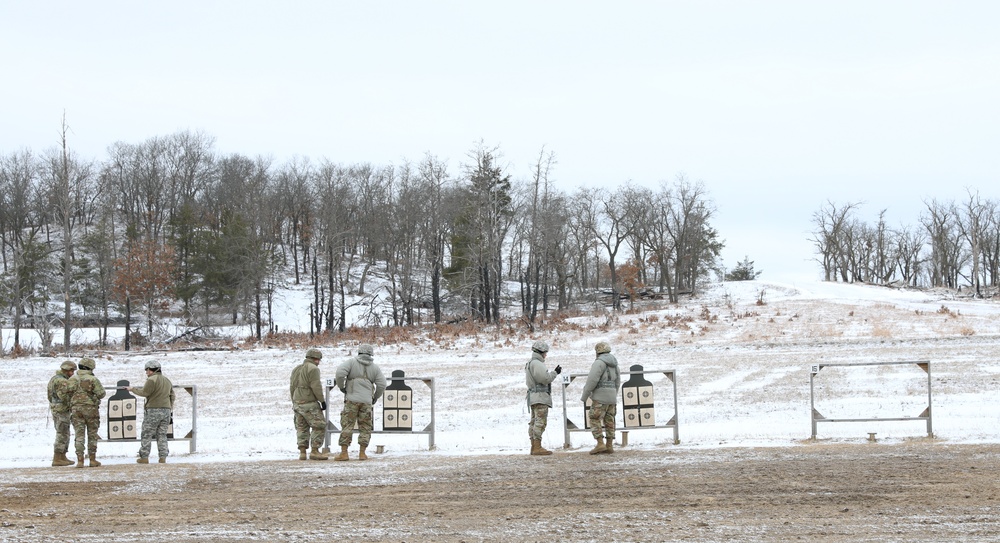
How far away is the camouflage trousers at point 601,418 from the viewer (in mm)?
13070

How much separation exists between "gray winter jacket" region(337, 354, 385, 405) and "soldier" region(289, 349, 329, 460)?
1.35 ft

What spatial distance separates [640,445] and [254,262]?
47.6 meters

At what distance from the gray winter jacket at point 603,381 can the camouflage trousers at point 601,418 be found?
0.28ft

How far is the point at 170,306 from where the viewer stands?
69125mm

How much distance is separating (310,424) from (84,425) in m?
3.76

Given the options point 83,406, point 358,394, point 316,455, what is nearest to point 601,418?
point 358,394

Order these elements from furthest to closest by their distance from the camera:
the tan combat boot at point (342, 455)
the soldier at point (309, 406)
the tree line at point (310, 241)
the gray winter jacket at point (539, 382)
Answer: the tree line at point (310, 241) → the soldier at point (309, 406) → the tan combat boot at point (342, 455) → the gray winter jacket at point (539, 382)

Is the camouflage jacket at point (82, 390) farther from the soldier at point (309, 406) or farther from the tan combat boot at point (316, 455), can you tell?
the tan combat boot at point (316, 455)

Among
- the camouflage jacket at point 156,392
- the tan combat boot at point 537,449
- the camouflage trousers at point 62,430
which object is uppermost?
the camouflage jacket at point 156,392

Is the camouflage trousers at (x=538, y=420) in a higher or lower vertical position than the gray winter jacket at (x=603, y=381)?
lower

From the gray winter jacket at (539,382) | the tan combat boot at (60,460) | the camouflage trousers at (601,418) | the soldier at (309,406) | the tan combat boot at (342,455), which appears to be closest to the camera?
the camouflage trousers at (601,418)

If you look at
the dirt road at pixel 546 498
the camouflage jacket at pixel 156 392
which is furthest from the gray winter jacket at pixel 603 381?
the camouflage jacket at pixel 156 392

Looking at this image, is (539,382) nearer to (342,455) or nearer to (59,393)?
(342,455)

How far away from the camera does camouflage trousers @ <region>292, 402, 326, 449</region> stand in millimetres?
13812
